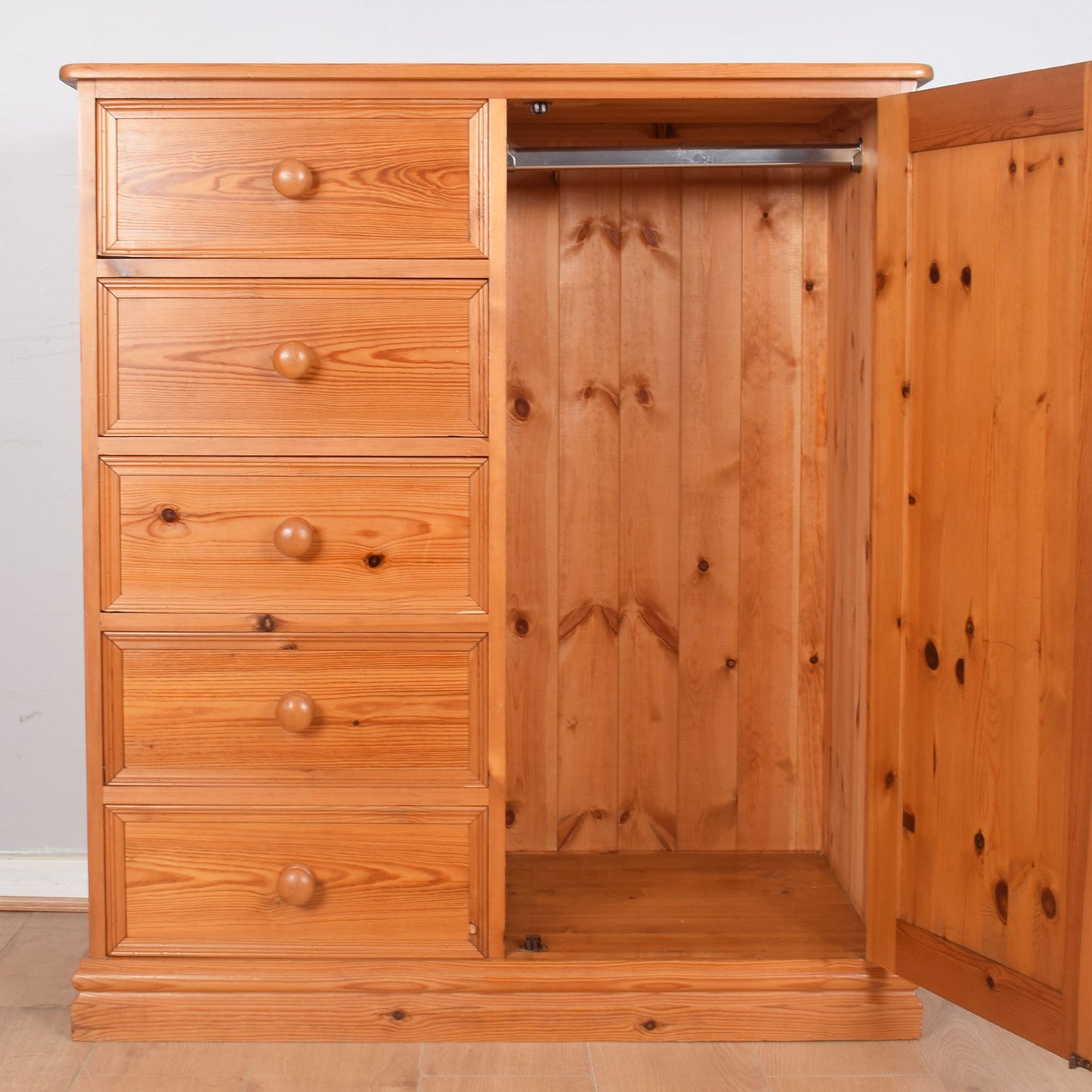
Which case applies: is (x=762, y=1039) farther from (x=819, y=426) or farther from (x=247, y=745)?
(x=819, y=426)

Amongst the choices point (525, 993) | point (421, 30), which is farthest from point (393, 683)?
point (421, 30)

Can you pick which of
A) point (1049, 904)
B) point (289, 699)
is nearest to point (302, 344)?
point (289, 699)

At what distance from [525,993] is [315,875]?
0.34m

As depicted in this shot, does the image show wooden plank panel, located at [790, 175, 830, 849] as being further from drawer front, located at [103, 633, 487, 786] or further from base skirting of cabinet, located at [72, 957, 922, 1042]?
drawer front, located at [103, 633, 487, 786]

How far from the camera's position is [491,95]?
1511 millimetres

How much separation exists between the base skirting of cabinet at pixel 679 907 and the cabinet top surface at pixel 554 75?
3.87 ft

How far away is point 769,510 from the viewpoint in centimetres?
199

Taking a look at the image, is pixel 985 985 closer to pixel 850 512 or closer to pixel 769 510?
pixel 850 512

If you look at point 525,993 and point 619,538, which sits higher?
point 619,538

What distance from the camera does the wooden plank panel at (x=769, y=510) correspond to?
6.37 ft

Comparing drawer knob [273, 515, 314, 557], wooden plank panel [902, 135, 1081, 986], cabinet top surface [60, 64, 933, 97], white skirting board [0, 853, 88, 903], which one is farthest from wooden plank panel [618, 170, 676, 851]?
white skirting board [0, 853, 88, 903]

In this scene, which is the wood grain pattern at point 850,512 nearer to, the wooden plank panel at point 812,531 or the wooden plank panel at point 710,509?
the wooden plank panel at point 812,531

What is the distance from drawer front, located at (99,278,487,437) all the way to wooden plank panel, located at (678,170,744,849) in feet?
1.81

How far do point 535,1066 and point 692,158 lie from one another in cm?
130
